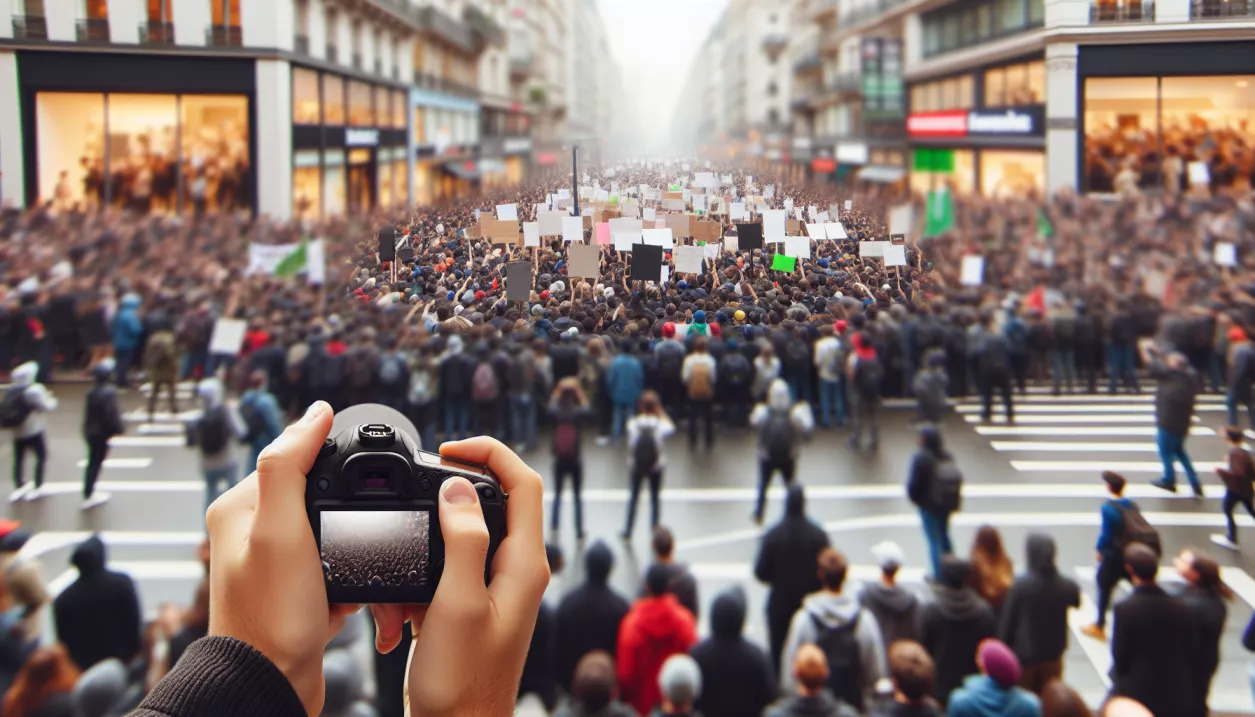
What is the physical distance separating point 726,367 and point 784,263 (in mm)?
1150

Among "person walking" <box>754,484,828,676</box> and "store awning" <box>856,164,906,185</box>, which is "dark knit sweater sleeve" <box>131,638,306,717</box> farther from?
"person walking" <box>754,484,828,676</box>

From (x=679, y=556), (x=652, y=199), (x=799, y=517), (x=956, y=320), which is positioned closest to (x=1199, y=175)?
(x=956, y=320)

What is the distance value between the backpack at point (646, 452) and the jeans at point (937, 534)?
234cm

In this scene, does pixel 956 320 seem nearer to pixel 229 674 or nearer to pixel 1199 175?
pixel 1199 175

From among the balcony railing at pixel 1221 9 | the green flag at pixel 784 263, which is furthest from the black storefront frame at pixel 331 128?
the green flag at pixel 784 263

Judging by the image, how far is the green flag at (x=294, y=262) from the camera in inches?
123

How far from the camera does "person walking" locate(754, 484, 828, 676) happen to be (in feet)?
23.9

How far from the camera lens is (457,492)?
4.38ft

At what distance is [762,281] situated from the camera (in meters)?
1.54

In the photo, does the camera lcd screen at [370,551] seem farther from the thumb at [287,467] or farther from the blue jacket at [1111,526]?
the blue jacket at [1111,526]

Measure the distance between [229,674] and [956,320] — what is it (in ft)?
19.0

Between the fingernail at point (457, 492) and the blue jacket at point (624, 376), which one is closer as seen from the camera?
the fingernail at point (457, 492)

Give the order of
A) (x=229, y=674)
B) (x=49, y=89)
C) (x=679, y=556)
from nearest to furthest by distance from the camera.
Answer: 1. (x=229, y=674)
2. (x=49, y=89)
3. (x=679, y=556)

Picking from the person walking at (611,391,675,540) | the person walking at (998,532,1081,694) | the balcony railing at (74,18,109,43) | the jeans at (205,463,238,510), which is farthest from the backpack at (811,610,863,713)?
the balcony railing at (74,18,109,43)
